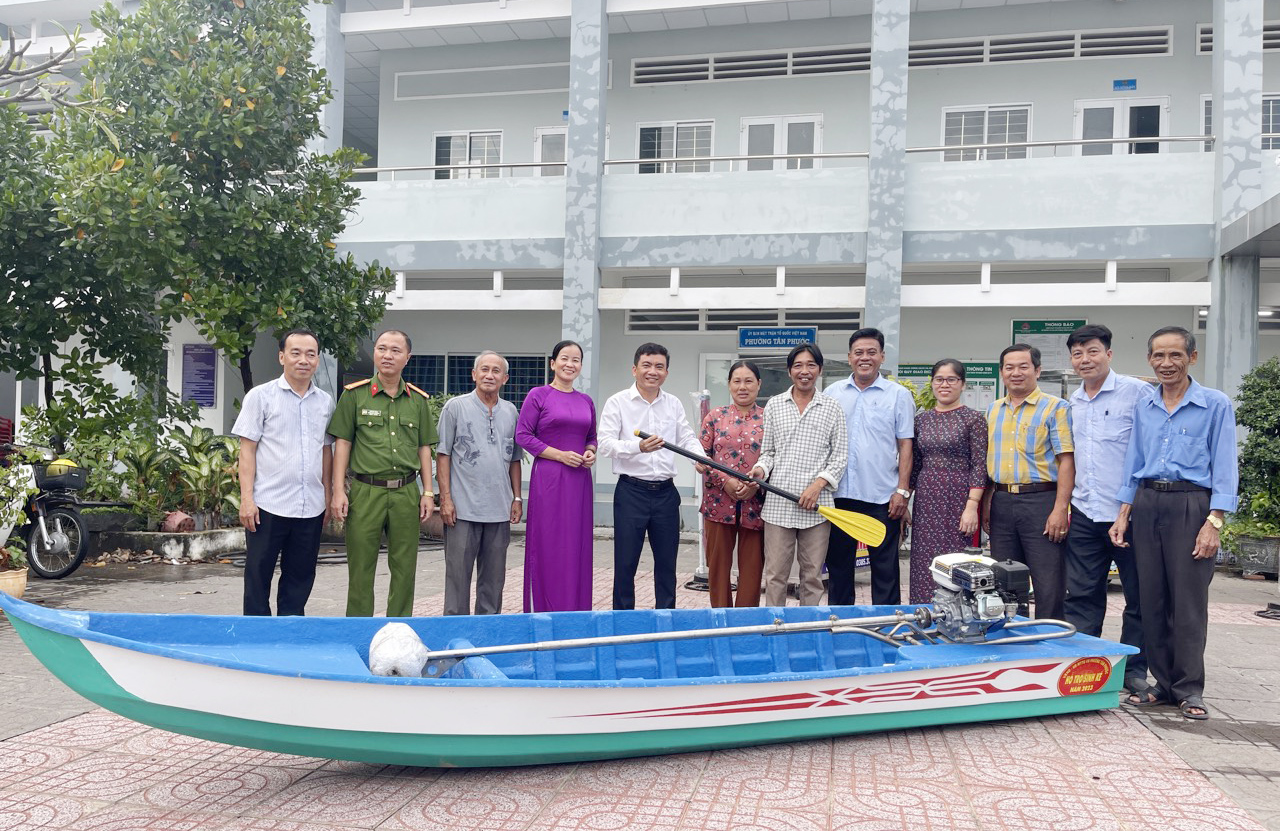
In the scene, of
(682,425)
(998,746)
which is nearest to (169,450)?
(682,425)

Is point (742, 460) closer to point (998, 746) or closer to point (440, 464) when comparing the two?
point (440, 464)

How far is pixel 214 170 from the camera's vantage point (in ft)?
25.4

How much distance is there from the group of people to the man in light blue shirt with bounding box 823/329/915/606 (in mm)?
13

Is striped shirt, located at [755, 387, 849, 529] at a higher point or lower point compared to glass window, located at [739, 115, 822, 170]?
lower

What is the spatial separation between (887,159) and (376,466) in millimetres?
8134

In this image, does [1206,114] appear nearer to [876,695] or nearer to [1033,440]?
A: [1033,440]

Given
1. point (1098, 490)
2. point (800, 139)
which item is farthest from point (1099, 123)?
point (1098, 490)

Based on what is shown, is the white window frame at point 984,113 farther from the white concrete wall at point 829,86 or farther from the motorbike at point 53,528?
Result: the motorbike at point 53,528

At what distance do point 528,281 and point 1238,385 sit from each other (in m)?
9.16

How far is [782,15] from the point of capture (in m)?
12.3

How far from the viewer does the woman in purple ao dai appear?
498cm

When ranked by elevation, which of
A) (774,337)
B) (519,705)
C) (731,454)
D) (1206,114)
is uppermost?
(1206,114)

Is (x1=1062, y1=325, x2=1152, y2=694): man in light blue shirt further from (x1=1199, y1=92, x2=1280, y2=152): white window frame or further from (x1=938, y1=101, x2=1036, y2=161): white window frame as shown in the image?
(x1=1199, y1=92, x2=1280, y2=152): white window frame

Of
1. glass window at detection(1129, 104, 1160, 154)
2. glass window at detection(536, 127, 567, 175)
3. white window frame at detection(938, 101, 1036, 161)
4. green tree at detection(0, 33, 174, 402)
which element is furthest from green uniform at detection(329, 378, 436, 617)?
glass window at detection(1129, 104, 1160, 154)
